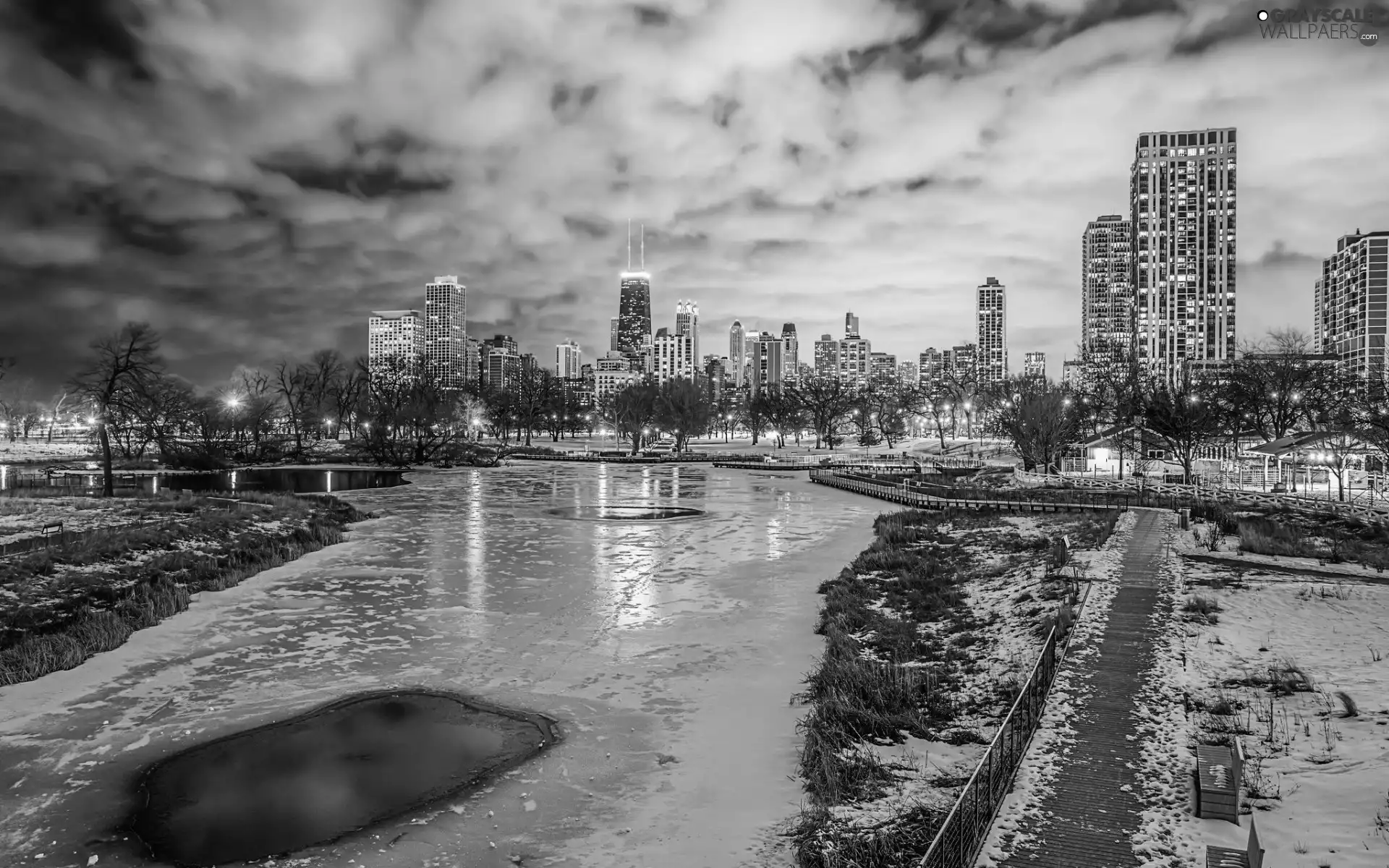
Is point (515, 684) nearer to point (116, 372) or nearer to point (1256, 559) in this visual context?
point (1256, 559)

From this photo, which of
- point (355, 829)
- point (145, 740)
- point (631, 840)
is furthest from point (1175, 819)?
point (145, 740)

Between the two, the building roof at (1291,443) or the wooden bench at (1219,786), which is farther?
the building roof at (1291,443)

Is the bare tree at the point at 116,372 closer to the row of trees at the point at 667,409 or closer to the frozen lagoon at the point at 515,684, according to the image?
the row of trees at the point at 667,409

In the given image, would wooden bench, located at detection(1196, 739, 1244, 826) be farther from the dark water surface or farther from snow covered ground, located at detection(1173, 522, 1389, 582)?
snow covered ground, located at detection(1173, 522, 1389, 582)

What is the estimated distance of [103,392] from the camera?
49.1m

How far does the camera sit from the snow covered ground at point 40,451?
81688 millimetres

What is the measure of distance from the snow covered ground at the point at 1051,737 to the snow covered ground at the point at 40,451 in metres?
97.7

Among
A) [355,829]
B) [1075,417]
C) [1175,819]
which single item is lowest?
[355,829]

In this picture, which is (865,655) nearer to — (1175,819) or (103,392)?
(1175,819)

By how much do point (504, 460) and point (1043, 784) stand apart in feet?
281

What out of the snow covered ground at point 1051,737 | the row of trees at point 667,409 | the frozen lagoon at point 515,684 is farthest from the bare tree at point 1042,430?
the snow covered ground at point 1051,737

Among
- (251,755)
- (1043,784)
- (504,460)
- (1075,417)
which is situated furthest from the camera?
(504,460)

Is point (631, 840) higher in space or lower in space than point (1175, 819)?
lower

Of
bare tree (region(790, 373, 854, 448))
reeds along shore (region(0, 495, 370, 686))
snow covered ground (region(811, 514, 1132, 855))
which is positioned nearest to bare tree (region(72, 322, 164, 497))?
A: reeds along shore (region(0, 495, 370, 686))
